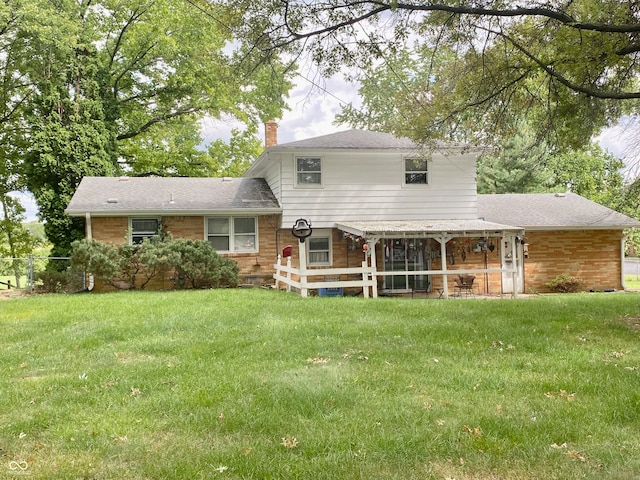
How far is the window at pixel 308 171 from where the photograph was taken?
1628 centimetres

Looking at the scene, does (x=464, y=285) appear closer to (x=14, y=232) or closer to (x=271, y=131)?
(x=271, y=131)

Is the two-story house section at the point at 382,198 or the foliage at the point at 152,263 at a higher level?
the two-story house section at the point at 382,198

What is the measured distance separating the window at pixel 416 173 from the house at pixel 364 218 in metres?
0.04

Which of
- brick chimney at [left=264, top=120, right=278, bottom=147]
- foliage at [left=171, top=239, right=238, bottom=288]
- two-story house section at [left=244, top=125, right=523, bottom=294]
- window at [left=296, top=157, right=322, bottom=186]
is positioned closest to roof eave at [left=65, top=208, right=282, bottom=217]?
two-story house section at [left=244, top=125, right=523, bottom=294]

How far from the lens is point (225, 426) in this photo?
3.87 m

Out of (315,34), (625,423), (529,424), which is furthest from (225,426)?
(315,34)

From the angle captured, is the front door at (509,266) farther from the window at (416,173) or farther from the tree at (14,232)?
the tree at (14,232)

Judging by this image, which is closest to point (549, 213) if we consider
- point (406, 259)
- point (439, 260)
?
point (439, 260)

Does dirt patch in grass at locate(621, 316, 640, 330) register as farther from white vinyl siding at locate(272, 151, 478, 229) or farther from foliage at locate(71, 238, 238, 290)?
foliage at locate(71, 238, 238, 290)

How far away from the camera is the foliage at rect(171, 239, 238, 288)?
47.8 ft

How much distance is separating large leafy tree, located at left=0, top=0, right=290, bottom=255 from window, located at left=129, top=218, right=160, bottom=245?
4.82 meters

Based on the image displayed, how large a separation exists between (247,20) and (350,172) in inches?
359

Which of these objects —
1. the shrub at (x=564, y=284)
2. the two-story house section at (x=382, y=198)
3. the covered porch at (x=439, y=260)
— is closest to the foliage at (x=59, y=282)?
the two-story house section at (x=382, y=198)

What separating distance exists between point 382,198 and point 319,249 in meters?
2.84
